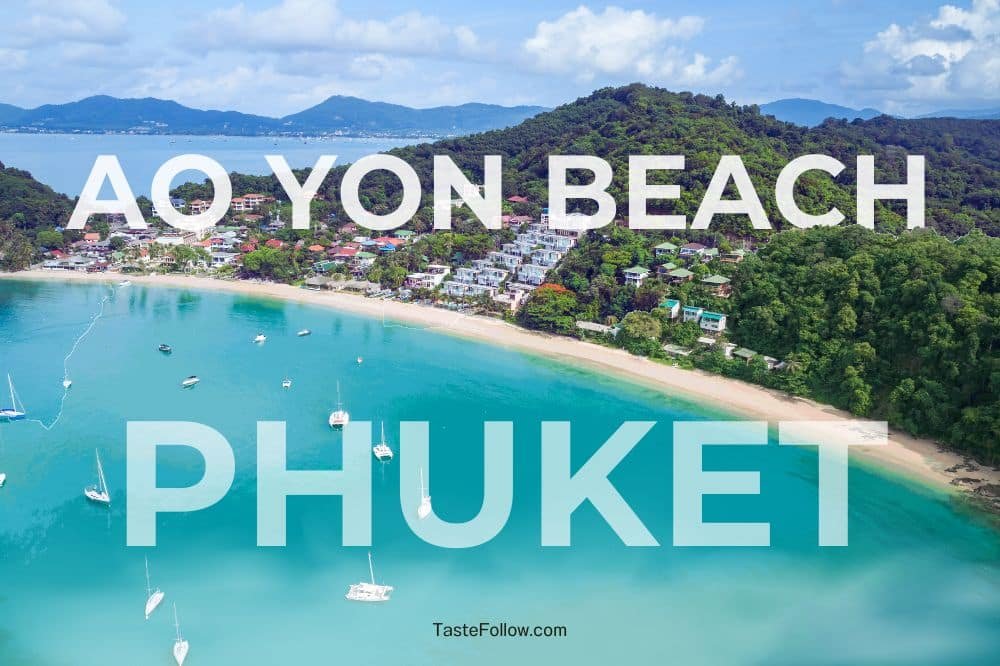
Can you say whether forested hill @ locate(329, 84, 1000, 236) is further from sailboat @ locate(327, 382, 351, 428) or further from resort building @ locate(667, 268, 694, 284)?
sailboat @ locate(327, 382, 351, 428)

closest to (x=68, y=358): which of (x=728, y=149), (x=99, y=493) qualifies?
(x=99, y=493)

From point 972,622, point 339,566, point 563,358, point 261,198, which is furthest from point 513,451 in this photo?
point 261,198

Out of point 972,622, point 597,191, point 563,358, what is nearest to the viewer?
point 972,622

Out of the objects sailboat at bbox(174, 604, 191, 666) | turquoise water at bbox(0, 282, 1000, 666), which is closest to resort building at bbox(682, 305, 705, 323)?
turquoise water at bbox(0, 282, 1000, 666)

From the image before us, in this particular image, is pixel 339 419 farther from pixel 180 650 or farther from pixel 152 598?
pixel 180 650

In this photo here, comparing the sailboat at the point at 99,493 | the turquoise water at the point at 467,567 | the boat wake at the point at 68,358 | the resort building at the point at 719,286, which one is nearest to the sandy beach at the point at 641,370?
the turquoise water at the point at 467,567

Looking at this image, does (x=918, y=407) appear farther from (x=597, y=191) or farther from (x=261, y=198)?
(x=261, y=198)

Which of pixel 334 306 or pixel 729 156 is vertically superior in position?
pixel 729 156
